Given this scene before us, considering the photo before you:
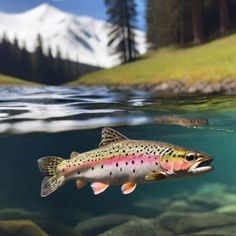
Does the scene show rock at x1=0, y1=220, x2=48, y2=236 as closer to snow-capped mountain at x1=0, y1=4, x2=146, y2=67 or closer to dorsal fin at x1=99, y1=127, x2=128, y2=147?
Result: snow-capped mountain at x1=0, y1=4, x2=146, y2=67

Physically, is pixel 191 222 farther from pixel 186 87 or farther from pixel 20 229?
pixel 186 87

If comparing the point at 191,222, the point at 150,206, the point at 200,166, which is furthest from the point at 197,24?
the point at 150,206

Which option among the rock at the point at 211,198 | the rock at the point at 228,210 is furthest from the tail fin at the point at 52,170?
the rock at the point at 211,198

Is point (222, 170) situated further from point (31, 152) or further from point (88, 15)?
point (88, 15)

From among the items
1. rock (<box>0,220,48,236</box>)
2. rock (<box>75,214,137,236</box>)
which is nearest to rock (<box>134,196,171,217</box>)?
rock (<box>75,214,137,236</box>)

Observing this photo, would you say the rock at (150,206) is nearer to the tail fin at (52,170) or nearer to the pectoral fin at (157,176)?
the tail fin at (52,170)

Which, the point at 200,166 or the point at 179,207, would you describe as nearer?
the point at 200,166
